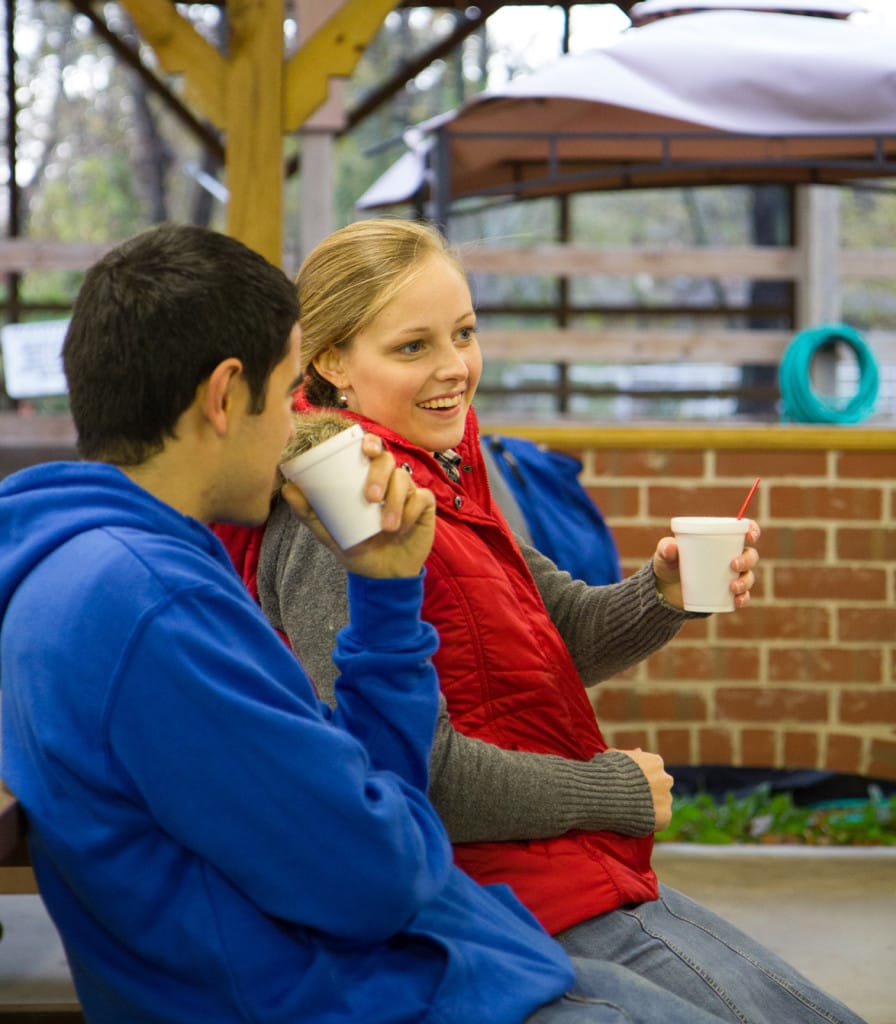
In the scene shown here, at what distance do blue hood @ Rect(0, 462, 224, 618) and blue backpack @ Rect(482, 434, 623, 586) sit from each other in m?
2.19

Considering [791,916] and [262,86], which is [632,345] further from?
[791,916]

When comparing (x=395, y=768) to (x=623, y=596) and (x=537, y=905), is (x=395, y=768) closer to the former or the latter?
(x=537, y=905)

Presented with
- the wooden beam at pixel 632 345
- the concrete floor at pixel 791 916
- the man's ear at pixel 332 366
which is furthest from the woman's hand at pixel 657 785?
the wooden beam at pixel 632 345

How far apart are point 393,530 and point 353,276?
1.73 feet

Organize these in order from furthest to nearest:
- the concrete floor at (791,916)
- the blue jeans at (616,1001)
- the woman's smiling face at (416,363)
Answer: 1. the concrete floor at (791,916)
2. the woman's smiling face at (416,363)
3. the blue jeans at (616,1001)

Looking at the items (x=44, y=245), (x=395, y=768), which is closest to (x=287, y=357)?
(x=395, y=768)

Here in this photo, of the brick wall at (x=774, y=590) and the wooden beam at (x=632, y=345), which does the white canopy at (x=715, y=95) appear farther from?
the wooden beam at (x=632, y=345)

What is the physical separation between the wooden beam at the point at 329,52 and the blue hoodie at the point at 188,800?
138 inches

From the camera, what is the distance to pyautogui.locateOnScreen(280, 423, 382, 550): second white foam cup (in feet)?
4.43

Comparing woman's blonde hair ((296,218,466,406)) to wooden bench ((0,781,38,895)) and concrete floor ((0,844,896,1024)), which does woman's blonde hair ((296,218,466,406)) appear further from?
concrete floor ((0,844,896,1024))

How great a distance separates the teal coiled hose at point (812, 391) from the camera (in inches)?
199

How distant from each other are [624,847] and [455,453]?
54cm

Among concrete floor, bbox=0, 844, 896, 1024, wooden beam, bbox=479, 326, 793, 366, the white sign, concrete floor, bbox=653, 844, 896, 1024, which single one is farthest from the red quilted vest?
wooden beam, bbox=479, 326, 793, 366

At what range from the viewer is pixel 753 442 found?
4.71m
